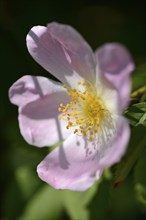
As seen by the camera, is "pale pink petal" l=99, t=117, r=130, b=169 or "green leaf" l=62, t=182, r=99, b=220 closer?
"pale pink petal" l=99, t=117, r=130, b=169

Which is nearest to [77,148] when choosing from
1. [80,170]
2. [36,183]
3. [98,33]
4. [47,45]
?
[80,170]

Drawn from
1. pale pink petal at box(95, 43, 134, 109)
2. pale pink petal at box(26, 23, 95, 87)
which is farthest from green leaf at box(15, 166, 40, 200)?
pale pink petal at box(95, 43, 134, 109)

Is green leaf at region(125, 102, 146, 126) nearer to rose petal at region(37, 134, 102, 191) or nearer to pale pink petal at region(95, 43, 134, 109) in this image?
pale pink petal at region(95, 43, 134, 109)

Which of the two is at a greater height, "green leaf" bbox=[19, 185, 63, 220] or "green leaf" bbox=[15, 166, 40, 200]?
"green leaf" bbox=[15, 166, 40, 200]

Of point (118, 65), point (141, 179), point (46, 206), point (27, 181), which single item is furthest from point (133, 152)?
point (27, 181)

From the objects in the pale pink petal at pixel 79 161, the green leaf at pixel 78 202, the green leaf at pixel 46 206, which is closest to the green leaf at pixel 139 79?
the pale pink petal at pixel 79 161

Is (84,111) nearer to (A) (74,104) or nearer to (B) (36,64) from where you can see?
(A) (74,104)

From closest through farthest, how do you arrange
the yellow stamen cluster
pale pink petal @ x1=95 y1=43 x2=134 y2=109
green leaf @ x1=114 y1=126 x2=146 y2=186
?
pale pink petal @ x1=95 y1=43 x2=134 y2=109, green leaf @ x1=114 y1=126 x2=146 y2=186, the yellow stamen cluster
